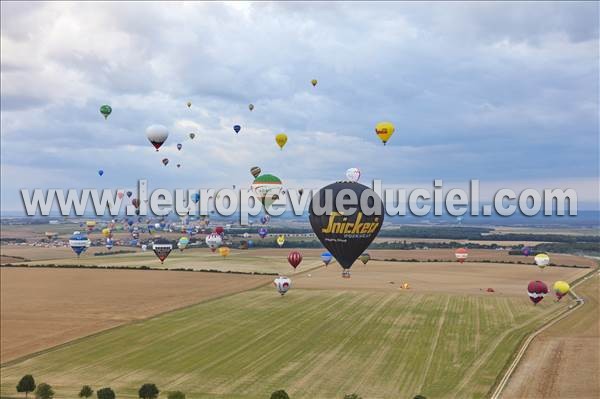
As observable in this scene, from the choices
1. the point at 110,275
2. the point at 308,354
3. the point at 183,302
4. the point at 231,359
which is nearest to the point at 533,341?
the point at 308,354

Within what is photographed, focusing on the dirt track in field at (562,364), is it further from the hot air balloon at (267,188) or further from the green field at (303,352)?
the hot air balloon at (267,188)

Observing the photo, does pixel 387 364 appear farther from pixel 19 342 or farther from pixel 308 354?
pixel 19 342

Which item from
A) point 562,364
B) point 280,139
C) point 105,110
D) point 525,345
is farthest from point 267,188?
point 562,364

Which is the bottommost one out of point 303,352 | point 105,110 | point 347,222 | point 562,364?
point 303,352

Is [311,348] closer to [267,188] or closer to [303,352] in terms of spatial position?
[303,352]

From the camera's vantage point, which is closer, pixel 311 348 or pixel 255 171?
pixel 311 348

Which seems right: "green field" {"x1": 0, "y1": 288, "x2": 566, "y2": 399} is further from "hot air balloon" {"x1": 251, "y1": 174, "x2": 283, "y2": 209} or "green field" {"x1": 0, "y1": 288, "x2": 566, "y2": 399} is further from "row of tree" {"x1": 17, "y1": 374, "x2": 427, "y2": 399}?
"hot air balloon" {"x1": 251, "y1": 174, "x2": 283, "y2": 209}
